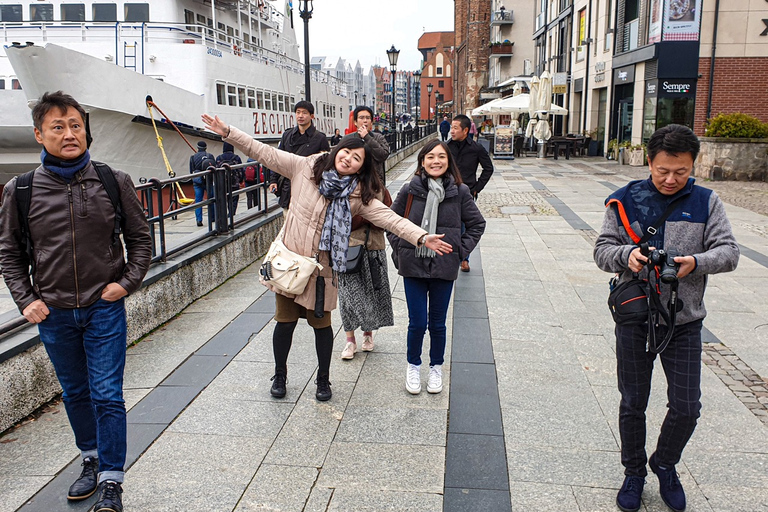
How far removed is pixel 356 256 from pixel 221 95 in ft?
56.0

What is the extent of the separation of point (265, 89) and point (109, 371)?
860 inches

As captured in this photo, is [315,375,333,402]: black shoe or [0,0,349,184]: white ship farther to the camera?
[0,0,349,184]: white ship

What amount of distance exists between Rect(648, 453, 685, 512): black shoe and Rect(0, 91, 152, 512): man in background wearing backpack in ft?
8.39

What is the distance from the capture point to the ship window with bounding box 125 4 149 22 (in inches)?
806

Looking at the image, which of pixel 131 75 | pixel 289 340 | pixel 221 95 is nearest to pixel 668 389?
pixel 289 340

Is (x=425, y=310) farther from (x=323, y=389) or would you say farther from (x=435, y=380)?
(x=323, y=389)

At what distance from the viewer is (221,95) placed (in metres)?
20.3

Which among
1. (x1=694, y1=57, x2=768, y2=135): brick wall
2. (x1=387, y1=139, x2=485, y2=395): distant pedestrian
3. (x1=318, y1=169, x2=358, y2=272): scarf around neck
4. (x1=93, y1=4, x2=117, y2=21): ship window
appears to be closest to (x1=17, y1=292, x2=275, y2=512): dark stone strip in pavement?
(x1=318, y1=169, x2=358, y2=272): scarf around neck

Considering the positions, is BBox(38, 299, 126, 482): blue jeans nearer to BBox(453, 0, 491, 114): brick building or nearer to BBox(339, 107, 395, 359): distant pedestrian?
BBox(339, 107, 395, 359): distant pedestrian

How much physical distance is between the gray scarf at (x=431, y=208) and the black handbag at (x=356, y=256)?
0.48 m

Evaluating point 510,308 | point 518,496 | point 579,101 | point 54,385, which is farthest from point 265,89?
point 518,496

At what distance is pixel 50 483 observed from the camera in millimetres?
3463

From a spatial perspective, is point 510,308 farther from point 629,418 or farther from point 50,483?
point 50,483

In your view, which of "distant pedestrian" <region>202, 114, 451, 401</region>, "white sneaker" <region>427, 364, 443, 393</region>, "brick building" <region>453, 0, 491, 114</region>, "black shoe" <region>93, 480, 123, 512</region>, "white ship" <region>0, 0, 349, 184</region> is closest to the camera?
"black shoe" <region>93, 480, 123, 512</region>
